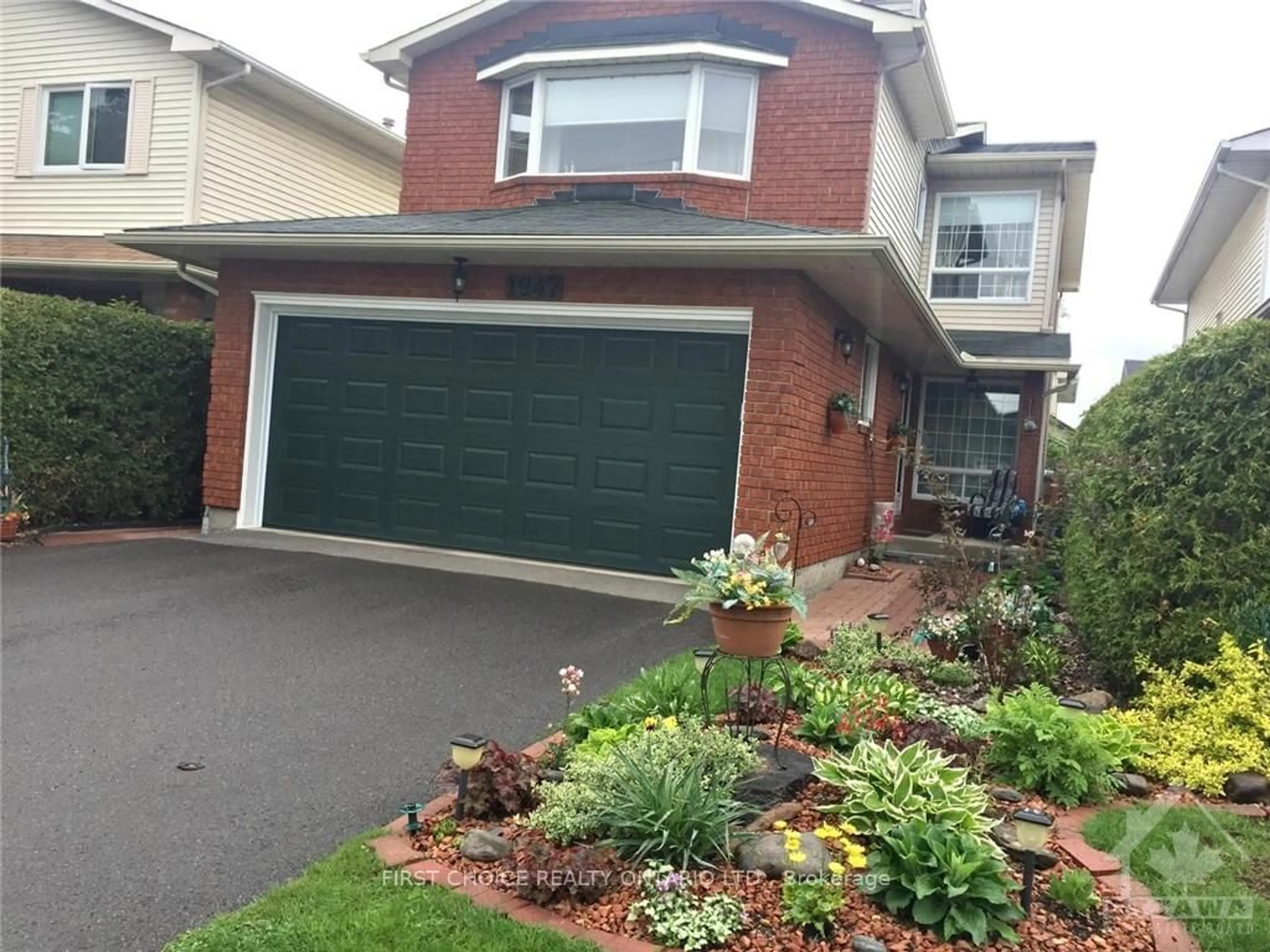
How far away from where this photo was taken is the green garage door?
8.55m

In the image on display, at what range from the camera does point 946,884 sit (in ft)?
9.43

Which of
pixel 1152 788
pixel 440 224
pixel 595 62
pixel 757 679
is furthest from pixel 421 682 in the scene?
pixel 595 62

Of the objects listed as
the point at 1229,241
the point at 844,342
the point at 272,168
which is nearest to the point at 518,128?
the point at 844,342

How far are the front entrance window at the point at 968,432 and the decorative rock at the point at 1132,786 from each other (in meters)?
11.1

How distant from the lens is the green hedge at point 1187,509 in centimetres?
495

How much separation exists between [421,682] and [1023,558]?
16.0ft

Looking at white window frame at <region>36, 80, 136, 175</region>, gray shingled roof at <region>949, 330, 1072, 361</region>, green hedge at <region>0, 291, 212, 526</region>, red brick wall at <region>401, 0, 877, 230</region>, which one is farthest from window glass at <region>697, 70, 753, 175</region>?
white window frame at <region>36, 80, 136, 175</region>

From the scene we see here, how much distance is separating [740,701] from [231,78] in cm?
1333

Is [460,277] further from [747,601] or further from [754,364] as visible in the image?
[747,601]

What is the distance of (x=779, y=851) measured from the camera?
317cm

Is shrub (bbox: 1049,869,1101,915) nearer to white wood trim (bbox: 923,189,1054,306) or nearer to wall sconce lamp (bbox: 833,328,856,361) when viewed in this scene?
wall sconce lamp (bbox: 833,328,856,361)

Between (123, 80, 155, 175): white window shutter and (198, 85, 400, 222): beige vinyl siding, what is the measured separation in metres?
0.86

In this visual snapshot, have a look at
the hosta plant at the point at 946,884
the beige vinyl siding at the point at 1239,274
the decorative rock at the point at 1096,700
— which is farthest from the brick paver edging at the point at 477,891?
the beige vinyl siding at the point at 1239,274

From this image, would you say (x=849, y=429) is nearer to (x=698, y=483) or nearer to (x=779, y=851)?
(x=698, y=483)
